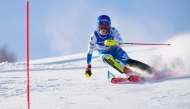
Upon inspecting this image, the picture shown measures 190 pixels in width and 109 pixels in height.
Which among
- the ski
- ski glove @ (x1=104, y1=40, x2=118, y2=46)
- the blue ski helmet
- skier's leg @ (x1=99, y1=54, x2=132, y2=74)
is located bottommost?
the ski

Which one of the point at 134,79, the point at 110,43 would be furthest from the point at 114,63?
the point at 134,79

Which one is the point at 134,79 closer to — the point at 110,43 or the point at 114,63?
the point at 114,63

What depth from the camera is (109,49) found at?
7391mm

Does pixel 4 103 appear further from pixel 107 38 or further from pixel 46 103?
pixel 107 38

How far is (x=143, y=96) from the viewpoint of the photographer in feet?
15.6

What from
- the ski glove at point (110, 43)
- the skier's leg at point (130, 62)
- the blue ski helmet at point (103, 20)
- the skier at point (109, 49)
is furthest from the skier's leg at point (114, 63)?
the blue ski helmet at point (103, 20)

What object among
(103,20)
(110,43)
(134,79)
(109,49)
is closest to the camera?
(134,79)

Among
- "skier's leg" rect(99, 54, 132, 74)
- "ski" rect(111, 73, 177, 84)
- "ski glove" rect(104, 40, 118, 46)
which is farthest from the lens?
"skier's leg" rect(99, 54, 132, 74)

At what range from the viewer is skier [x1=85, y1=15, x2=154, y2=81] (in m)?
7.02

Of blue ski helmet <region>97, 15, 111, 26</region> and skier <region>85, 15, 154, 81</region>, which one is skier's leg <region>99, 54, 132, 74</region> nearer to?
skier <region>85, 15, 154, 81</region>

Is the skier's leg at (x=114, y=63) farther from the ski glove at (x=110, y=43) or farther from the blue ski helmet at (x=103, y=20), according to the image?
the blue ski helmet at (x=103, y=20)

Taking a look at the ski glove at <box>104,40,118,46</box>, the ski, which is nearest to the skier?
the ski glove at <box>104,40,118,46</box>

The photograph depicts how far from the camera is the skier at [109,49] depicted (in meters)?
7.02

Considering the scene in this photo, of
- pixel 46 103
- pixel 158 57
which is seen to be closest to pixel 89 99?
pixel 46 103
